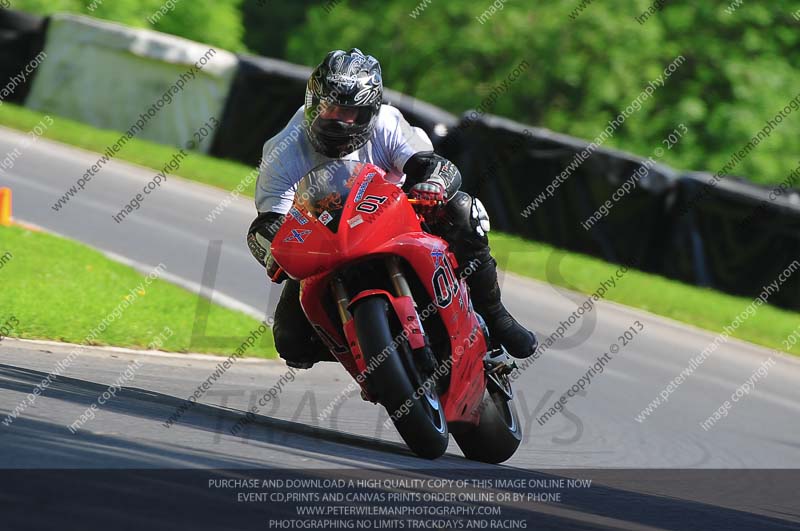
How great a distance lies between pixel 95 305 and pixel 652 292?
9373 millimetres

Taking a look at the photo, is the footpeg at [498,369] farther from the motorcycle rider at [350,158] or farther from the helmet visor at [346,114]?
the helmet visor at [346,114]

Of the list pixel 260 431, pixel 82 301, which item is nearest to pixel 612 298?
pixel 82 301

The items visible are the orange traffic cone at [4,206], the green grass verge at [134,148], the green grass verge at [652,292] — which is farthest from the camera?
the green grass verge at [134,148]

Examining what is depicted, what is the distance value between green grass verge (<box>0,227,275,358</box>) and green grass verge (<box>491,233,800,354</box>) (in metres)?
7.00

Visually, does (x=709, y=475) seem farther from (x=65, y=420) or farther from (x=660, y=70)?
(x=660, y=70)

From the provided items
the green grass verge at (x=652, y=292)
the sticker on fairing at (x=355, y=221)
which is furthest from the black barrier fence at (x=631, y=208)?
the sticker on fairing at (x=355, y=221)

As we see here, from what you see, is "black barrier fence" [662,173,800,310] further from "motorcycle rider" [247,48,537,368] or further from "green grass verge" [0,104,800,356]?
"motorcycle rider" [247,48,537,368]

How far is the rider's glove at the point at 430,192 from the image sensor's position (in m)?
6.45

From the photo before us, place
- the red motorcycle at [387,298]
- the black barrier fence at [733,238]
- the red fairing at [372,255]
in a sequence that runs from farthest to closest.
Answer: the black barrier fence at [733,238] < the red fairing at [372,255] < the red motorcycle at [387,298]

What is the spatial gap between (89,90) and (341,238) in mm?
19682

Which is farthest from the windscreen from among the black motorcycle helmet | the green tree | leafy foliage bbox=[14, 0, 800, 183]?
the green tree

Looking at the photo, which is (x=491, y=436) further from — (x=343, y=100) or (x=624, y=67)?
(x=624, y=67)

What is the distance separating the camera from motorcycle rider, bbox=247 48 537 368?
6.45 meters

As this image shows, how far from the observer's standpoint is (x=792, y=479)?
26.7ft
